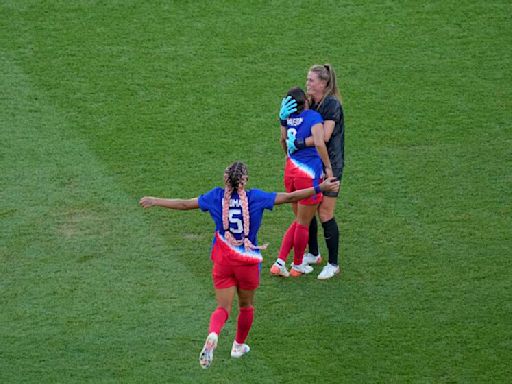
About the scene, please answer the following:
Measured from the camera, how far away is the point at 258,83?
12672 millimetres

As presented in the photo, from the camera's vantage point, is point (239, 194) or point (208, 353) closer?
point (208, 353)

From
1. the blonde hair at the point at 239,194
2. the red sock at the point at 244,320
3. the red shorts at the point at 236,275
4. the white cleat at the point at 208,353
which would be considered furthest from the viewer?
the red sock at the point at 244,320

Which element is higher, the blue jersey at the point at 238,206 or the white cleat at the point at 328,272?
the blue jersey at the point at 238,206

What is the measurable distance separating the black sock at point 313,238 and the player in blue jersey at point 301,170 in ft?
0.62

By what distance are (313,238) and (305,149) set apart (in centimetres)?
100

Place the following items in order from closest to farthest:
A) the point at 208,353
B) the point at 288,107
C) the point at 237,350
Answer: the point at 208,353, the point at 237,350, the point at 288,107

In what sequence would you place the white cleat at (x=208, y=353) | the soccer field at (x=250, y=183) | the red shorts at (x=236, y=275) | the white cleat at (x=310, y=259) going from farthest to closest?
the white cleat at (x=310, y=259), the soccer field at (x=250, y=183), the red shorts at (x=236, y=275), the white cleat at (x=208, y=353)

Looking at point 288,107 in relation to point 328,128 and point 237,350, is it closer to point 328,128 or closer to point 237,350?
point 328,128

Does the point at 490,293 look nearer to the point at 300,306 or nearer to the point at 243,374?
the point at 300,306

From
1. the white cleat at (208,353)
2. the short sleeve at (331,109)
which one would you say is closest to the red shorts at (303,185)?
the short sleeve at (331,109)

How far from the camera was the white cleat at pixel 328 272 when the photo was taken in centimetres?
959

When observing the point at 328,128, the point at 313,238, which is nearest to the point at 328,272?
the point at 313,238

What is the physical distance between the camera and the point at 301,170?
9305mm

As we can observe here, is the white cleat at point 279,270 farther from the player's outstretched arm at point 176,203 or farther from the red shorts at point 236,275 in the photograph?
the player's outstretched arm at point 176,203
